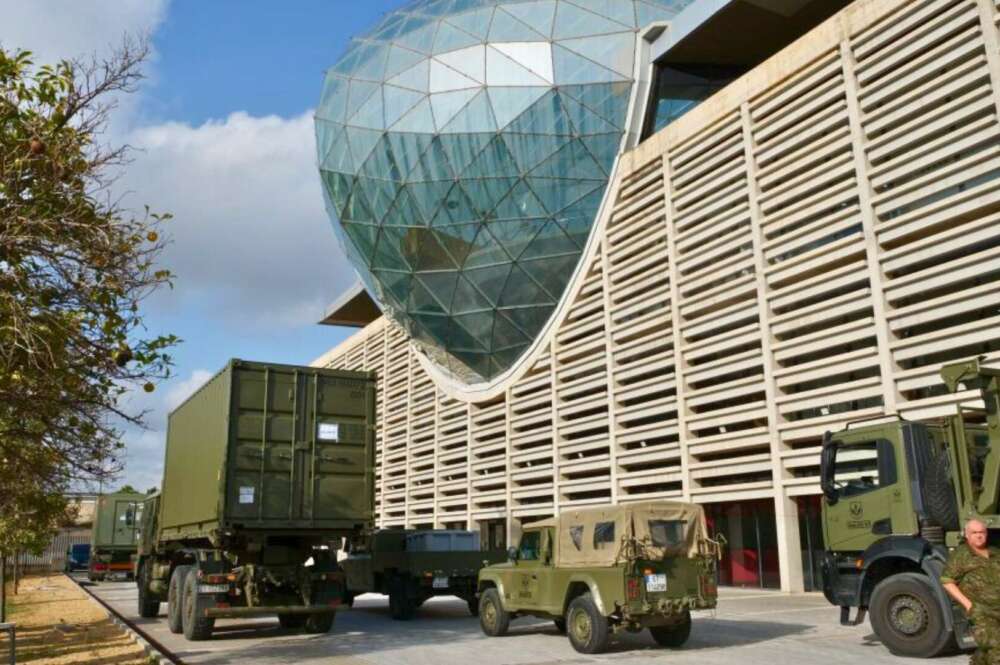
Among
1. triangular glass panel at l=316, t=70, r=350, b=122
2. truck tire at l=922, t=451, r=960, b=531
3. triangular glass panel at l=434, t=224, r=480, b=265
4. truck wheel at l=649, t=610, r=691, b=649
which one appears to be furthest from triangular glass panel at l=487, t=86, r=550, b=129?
truck tire at l=922, t=451, r=960, b=531

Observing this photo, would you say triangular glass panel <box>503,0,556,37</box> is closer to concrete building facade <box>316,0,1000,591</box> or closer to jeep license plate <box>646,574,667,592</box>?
concrete building facade <box>316,0,1000,591</box>

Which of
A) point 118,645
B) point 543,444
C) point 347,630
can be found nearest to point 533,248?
point 543,444

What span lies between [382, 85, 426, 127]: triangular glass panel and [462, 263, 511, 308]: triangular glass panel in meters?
6.06

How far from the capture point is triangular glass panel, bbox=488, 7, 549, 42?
28.4 m

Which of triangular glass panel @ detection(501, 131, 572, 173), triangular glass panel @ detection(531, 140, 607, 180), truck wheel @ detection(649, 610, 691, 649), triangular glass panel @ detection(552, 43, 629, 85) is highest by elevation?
triangular glass panel @ detection(552, 43, 629, 85)

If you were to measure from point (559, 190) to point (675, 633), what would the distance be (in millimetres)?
19474

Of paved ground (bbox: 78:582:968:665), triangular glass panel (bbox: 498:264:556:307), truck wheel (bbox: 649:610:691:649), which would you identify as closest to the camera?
paved ground (bbox: 78:582:968:665)

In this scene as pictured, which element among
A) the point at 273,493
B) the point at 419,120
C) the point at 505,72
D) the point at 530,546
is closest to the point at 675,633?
the point at 530,546

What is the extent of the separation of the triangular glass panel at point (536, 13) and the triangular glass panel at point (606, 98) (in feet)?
7.72

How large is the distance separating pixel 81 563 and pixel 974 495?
4887cm

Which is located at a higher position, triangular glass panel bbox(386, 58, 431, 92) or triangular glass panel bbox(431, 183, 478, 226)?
triangular glass panel bbox(386, 58, 431, 92)

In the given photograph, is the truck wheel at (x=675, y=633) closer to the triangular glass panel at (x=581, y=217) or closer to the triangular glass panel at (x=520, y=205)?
the triangular glass panel at (x=581, y=217)

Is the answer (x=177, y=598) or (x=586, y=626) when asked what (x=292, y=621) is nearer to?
(x=177, y=598)

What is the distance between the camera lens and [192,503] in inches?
542
